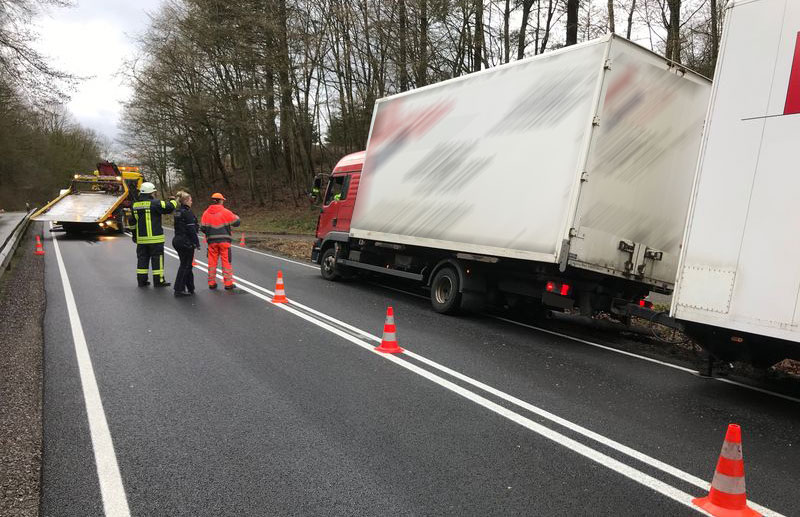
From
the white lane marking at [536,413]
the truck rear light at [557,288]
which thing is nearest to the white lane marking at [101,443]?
the white lane marking at [536,413]

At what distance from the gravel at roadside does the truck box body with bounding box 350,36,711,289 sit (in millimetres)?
5386

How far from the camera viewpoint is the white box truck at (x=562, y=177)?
6.43 m

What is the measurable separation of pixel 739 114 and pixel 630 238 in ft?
7.86

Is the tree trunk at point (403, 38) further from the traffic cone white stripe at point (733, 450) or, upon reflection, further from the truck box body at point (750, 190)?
the traffic cone white stripe at point (733, 450)

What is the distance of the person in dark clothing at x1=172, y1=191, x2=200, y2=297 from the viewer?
9281 mm

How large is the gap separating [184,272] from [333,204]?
3767 mm

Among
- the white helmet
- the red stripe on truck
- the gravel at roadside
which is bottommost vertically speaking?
the gravel at roadside

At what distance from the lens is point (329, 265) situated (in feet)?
39.2

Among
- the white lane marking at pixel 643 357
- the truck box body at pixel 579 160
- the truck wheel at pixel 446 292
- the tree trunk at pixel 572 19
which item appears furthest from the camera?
the tree trunk at pixel 572 19

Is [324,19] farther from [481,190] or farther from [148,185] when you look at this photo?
[481,190]

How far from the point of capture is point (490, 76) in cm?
796

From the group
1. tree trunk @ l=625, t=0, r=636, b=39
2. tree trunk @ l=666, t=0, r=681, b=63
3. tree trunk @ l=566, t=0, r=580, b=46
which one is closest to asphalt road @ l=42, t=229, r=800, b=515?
tree trunk @ l=566, t=0, r=580, b=46

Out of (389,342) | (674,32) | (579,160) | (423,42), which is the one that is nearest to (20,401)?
(389,342)

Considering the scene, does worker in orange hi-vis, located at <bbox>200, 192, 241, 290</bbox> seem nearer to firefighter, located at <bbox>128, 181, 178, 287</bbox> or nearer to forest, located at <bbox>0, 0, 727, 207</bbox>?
firefighter, located at <bbox>128, 181, 178, 287</bbox>
